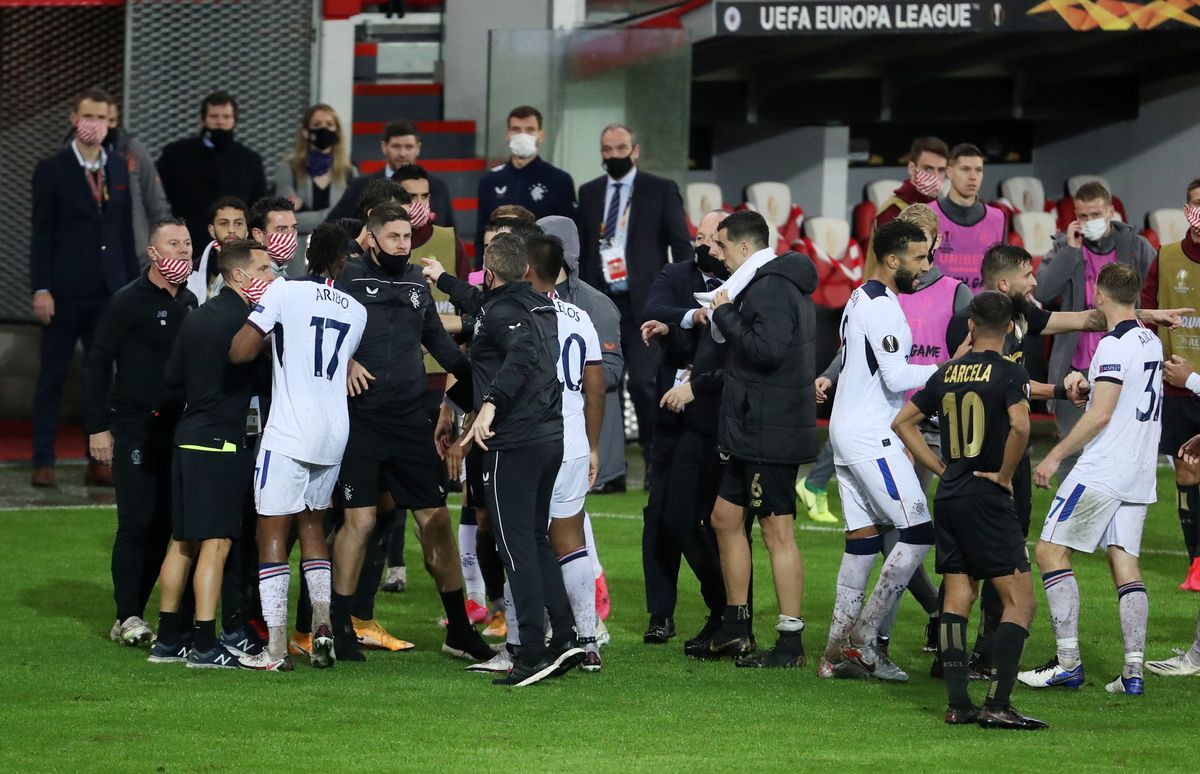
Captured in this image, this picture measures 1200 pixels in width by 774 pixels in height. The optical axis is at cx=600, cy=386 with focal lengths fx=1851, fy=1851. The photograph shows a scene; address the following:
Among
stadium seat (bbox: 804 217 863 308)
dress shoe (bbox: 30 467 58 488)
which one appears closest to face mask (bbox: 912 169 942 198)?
dress shoe (bbox: 30 467 58 488)

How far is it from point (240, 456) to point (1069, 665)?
3422mm

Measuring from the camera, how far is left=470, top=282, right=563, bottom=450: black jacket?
23.3 ft

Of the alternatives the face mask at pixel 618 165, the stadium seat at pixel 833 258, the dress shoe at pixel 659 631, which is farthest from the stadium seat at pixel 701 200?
the dress shoe at pixel 659 631

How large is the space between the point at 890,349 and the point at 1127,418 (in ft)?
3.22

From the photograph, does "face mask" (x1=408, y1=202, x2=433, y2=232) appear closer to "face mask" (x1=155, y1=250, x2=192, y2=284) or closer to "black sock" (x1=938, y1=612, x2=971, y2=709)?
"face mask" (x1=155, y1=250, x2=192, y2=284)

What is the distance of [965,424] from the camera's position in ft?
21.9

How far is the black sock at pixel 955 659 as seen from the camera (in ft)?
21.7

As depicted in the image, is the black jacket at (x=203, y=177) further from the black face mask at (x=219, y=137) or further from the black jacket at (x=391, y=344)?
the black jacket at (x=391, y=344)

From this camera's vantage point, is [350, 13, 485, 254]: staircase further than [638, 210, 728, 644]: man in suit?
Yes

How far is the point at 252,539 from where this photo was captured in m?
8.05

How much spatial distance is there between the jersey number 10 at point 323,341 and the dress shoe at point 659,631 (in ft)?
6.42

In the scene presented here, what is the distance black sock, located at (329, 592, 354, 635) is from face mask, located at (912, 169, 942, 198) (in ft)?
13.3

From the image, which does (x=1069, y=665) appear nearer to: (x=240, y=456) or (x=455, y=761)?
(x=455, y=761)

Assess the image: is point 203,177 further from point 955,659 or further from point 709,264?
point 955,659
